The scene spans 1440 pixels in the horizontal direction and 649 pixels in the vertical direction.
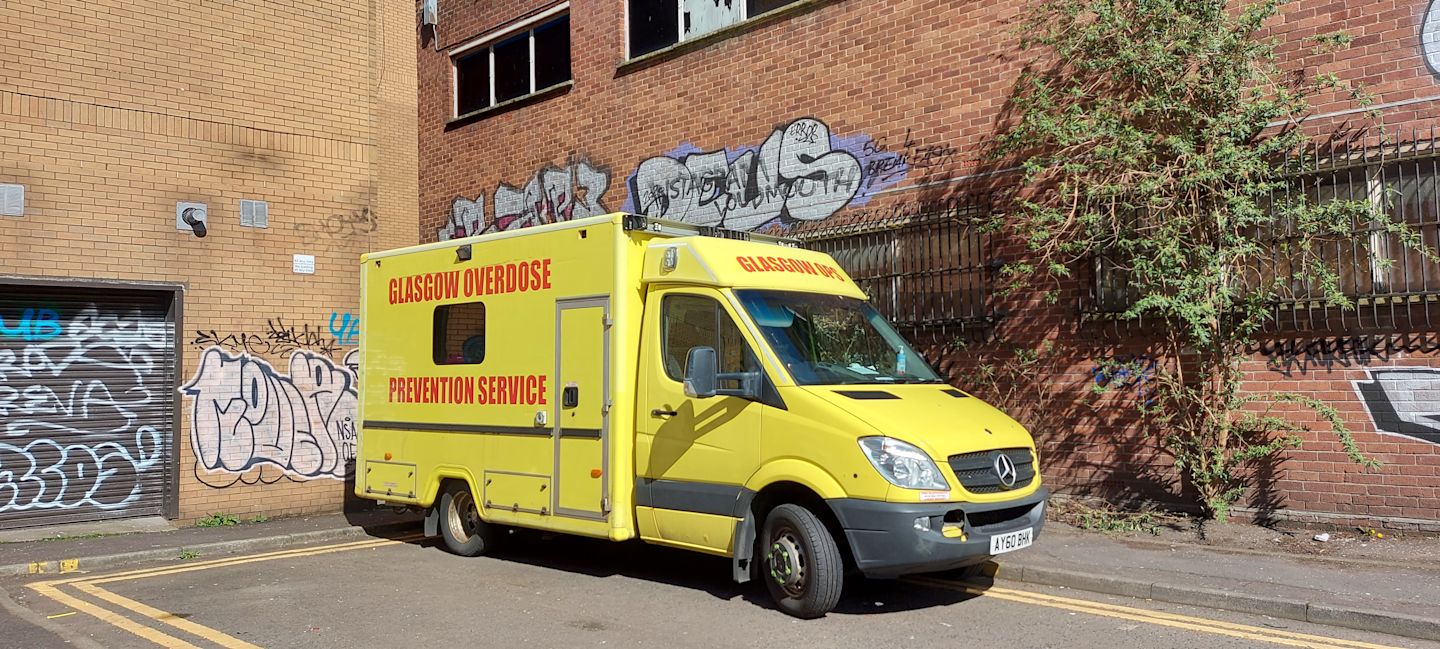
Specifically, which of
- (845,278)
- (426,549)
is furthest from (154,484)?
(845,278)

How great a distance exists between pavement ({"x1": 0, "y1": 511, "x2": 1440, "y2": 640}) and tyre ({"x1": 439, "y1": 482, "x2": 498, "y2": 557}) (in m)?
1.83

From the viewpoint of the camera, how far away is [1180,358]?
950cm

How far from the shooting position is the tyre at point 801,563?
6473mm

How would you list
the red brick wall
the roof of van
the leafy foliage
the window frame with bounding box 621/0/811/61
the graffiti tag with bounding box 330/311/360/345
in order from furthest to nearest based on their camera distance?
the window frame with bounding box 621/0/811/61
the graffiti tag with bounding box 330/311/360/345
the leafy foliage
the red brick wall
the roof of van

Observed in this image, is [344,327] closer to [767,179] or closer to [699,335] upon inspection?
[767,179]

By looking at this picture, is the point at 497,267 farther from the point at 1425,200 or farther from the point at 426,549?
the point at 1425,200

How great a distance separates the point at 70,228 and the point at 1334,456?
1185 cm

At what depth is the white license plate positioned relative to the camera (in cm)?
654

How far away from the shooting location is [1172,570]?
7.59 metres

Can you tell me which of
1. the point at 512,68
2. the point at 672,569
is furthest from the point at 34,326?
the point at 512,68

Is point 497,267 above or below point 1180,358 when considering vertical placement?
above

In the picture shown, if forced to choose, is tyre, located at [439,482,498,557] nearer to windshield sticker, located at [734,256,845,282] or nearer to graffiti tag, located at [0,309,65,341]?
windshield sticker, located at [734,256,845,282]

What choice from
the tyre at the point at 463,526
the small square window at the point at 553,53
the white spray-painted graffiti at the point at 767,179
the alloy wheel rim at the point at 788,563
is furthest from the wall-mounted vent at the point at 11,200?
the alloy wheel rim at the point at 788,563

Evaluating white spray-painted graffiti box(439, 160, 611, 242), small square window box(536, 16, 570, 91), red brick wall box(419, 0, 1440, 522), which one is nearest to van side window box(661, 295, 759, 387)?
red brick wall box(419, 0, 1440, 522)
